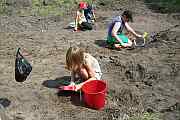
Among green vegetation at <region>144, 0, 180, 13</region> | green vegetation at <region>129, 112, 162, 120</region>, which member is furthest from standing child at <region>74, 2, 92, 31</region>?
green vegetation at <region>129, 112, 162, 120</region>

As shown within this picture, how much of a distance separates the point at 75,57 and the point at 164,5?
6825 millimetres

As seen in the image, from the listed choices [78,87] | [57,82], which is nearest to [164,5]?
[57,82]

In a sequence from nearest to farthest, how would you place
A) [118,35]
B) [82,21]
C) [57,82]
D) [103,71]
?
[57,82] < [103,71] < [118,35] < [82,21]

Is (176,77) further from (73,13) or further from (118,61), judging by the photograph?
(73,13)

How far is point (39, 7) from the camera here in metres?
12.7

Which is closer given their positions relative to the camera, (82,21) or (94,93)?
(94,93)

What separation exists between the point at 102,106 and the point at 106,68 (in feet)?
5.27

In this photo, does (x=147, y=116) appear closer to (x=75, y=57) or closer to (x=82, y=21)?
(x=75, y=57)

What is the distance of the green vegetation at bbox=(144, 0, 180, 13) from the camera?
12.1 m

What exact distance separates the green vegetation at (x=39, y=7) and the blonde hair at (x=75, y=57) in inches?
231

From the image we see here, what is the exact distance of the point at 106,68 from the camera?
7.82 m

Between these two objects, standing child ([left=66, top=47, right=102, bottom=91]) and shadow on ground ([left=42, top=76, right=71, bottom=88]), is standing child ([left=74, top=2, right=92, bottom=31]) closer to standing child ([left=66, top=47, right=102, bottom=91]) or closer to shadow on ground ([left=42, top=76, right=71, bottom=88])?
shadow on ground ([left=42, top=76, right=71, bottom=88])

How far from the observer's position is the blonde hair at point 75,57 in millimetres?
6242

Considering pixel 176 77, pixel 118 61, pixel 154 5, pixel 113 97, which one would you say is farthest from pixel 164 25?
pixel 113 97
